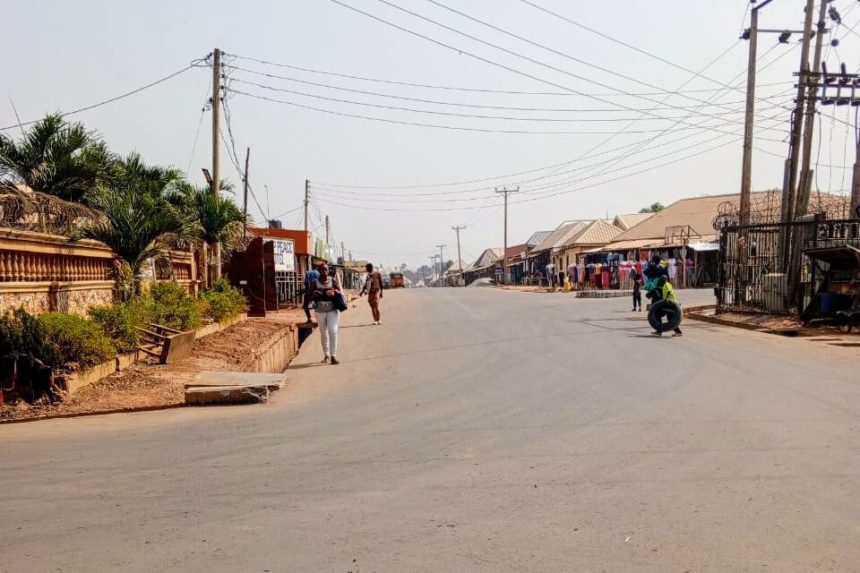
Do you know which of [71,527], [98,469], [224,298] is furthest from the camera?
[224,298]

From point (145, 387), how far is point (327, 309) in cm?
353

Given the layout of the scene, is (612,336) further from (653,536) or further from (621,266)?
(621,266)

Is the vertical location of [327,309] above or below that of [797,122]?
below

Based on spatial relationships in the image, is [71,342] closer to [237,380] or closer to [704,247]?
[237,380]

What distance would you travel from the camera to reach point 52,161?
16.0 meters

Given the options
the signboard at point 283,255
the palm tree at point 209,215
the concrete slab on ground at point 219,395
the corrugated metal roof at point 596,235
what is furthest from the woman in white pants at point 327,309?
the corrugated metal roof at point 596,235

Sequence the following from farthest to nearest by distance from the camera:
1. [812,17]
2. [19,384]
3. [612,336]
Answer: [812,17], [612,336], [19,384]

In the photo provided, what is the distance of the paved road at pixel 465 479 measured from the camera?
388 centimetres

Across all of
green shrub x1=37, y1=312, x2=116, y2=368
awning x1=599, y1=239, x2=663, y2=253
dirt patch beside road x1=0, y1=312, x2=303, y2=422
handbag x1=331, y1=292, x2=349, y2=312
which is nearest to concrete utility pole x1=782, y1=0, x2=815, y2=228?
handbag x1=331, y1=292, x2=349, y2=312

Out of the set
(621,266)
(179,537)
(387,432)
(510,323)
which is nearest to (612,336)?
(510,323)

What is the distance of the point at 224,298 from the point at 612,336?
31.9ft

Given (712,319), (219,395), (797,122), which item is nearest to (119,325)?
(219,395)

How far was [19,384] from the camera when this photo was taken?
8688mm

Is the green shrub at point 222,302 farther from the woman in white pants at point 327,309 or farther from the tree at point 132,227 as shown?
the woman in white pants at point 327,309
